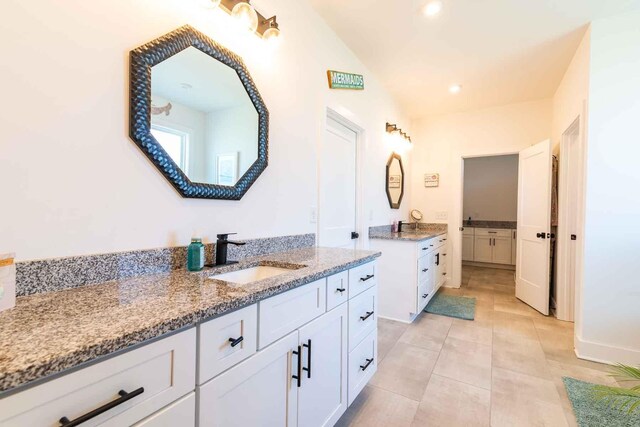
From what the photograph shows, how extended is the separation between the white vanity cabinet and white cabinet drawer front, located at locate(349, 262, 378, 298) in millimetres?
1253

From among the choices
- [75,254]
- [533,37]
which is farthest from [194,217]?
[533,37]

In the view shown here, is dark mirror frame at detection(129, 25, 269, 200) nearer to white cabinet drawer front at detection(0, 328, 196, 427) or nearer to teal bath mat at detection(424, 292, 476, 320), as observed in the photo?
white cabinet drawer front at detection(0, 328, 196, 427)

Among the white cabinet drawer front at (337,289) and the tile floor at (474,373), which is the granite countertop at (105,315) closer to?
the white cabinet drawer front at (337,289)

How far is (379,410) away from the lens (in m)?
1.63

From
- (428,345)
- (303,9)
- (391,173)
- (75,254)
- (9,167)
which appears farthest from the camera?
(391,173)

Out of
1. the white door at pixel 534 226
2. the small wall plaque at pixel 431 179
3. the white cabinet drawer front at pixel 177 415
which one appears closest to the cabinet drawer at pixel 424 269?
the white door at pixel 534 226

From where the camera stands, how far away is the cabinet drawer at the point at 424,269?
2981 millimetres

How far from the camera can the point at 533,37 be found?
2469 millimetres

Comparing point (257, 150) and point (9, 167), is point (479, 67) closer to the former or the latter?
point (257, 150)

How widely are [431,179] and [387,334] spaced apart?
2.67m

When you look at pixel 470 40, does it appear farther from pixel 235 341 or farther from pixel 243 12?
pixel 235 341

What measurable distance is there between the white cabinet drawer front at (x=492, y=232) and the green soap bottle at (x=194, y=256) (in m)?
6.12

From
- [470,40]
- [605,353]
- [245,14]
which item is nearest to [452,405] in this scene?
[605,353]

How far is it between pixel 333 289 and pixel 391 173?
2632mm
